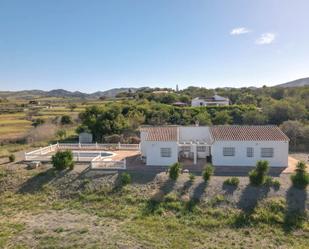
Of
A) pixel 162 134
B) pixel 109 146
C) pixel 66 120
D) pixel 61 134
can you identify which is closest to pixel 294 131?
pixel 162 134

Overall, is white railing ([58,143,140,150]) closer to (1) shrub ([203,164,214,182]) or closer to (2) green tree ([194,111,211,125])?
(1) shrub ([203,164,214,182])

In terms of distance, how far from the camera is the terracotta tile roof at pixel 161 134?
26.2 meters

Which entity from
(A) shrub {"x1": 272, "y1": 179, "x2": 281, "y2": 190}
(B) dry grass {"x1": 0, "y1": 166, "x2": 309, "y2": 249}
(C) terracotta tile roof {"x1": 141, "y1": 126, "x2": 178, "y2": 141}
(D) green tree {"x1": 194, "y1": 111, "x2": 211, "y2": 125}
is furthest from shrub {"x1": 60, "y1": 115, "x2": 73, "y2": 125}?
(A) shrub {"x1": 272, "y1": 179, "x2": 281, "y2": 190}

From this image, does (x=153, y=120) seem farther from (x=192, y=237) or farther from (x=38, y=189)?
(x=192, y=237)

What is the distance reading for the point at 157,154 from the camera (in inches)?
1033

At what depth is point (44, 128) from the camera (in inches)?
1820

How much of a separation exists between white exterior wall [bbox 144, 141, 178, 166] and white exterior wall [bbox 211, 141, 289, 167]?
3473mm

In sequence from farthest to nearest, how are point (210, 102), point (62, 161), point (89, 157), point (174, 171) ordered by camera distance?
point (210, 102) < point (89, 157) < point (62, 161) < point (174, 171)

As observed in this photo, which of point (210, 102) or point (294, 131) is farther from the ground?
point (210, 102)

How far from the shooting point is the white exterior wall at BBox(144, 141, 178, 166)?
26.0 meters

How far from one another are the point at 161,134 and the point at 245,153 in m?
7.64

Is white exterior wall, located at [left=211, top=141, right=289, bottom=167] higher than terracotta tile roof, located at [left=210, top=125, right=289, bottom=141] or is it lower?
lower

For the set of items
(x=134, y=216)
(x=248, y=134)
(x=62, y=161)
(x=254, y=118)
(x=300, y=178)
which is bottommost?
(x=134, y=216)

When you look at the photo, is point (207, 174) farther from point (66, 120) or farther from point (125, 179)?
point (66, 120)
